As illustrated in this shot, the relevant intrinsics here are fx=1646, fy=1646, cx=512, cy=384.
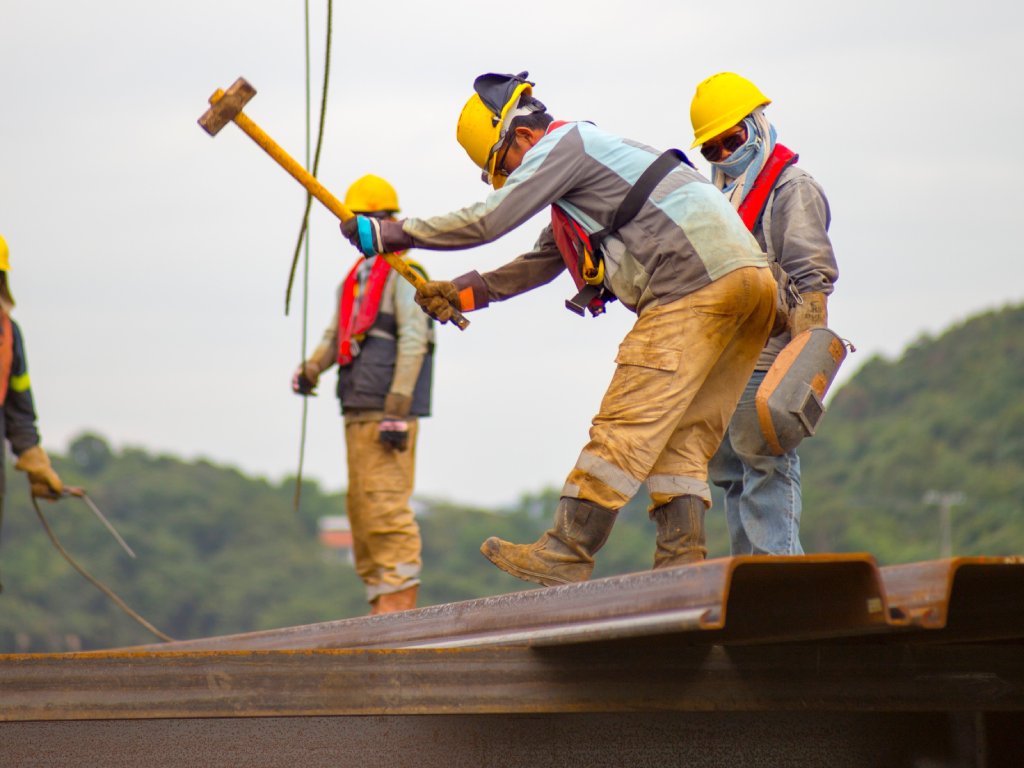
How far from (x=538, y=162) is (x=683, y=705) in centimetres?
173

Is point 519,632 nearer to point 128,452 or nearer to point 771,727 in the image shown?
point 771,727

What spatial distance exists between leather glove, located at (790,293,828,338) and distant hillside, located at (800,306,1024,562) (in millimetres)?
31514

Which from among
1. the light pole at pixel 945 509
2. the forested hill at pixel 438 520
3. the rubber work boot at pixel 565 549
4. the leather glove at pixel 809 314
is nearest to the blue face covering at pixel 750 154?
the leather glove at pixel 809 314

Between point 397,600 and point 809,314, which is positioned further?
point 397,600

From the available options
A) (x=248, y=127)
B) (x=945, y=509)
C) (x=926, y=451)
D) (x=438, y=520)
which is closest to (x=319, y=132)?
(x=248, y=127)

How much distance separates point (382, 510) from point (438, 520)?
55.4m

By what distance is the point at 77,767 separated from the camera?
3602 mm

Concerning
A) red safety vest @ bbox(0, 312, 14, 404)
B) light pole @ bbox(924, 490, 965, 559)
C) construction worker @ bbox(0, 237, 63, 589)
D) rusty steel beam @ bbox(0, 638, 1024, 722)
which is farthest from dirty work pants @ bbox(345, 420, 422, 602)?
light pole @ bbox(924, 490, 965, 559)

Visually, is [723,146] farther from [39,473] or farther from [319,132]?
[39,473]

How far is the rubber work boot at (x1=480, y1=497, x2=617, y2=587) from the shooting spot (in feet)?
14.9

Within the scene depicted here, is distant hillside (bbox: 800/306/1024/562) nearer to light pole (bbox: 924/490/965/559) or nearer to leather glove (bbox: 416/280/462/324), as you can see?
light pole (bbox: 924/490/965/559)

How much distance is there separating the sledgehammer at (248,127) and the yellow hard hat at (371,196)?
309 cm

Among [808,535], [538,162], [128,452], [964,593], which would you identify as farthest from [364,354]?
[128,452]

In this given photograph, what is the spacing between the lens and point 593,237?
4762 millimetres
